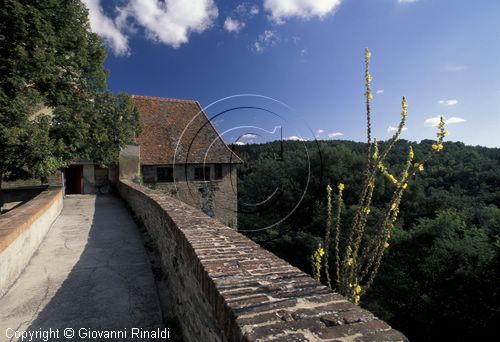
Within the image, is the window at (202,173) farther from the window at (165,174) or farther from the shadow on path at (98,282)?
the shadow on path at (98,282)

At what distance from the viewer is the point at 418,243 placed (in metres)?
20.7

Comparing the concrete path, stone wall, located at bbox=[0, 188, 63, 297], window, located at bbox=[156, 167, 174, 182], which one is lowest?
the concrete path

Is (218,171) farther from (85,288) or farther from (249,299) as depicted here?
(249,299)

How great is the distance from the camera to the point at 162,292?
491 cm

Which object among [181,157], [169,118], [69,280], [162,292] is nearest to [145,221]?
[69,280]

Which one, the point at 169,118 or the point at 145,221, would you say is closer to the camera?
the point at 145,221

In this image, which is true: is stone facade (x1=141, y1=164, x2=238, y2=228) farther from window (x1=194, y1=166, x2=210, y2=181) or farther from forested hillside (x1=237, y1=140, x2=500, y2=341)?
forested hillside (x1=237, y1=140, x2=500, y2=341)

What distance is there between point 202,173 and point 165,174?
2441 millimetres

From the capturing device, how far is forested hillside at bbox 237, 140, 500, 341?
15750 millimetres

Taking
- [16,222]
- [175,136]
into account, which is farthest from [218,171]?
[16,222]

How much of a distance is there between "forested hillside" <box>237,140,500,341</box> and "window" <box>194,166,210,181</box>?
5934 millimetres

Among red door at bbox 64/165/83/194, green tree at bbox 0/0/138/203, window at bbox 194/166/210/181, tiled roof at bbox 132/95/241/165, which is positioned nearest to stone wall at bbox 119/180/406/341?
green tree at bbox 0/0/138/203

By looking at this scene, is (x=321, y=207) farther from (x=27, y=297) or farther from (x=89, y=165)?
(x=27, y=297)

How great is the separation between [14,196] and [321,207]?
27413 mm
